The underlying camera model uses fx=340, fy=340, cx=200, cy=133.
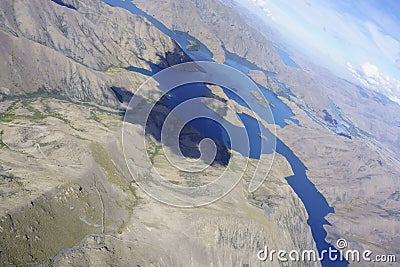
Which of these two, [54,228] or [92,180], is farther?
[92,180]

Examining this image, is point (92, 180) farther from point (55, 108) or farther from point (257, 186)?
point (257, 186)

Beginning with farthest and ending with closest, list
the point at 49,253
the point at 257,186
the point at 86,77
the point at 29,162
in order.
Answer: the point at 86,77 → the point at 257,186 → the point at 29,162 → the point at 49,253

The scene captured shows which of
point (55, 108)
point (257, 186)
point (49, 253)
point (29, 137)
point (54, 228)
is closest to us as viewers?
point (49, 253)

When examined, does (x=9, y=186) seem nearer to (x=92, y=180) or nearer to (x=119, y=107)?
(x=92, y=180)

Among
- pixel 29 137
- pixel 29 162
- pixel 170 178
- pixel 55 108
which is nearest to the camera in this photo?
pixel 29 162

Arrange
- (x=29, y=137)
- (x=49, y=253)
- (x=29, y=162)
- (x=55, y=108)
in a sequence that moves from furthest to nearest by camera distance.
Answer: (x=55, y=108) < (x=29, y=137) < (x=29, y=162) < (x=49, y=253)

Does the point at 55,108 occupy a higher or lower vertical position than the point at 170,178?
lower

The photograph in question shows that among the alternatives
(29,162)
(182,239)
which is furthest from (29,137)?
(182,239)

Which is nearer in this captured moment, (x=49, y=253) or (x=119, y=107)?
(x=49, y=253)

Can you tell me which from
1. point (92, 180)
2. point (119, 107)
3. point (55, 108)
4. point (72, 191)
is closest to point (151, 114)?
point (119, 107)
